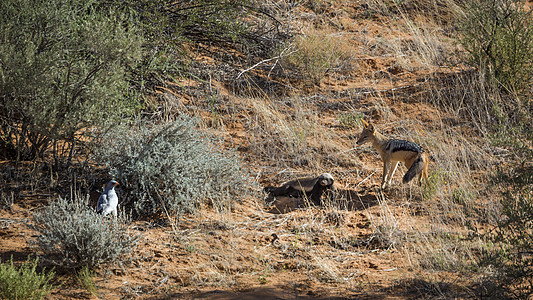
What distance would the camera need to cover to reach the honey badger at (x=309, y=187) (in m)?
6.30

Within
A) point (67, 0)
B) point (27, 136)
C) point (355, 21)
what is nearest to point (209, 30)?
point (67, 0)

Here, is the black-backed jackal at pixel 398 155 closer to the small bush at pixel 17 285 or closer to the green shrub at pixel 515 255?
the green shrub at pixel 515 255

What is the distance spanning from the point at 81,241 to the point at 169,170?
1.41 m

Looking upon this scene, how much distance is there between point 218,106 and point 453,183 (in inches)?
154

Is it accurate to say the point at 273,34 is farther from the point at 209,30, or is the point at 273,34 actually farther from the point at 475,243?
the point at 475,243

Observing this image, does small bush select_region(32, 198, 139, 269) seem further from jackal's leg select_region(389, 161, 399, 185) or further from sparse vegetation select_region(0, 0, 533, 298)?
jackal's leg select_region(389, 161, 399, 185)

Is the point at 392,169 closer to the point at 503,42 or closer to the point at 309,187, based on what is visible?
the point at 309,187

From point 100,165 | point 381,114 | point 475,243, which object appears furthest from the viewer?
point 381,114

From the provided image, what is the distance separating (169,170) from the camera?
586cm

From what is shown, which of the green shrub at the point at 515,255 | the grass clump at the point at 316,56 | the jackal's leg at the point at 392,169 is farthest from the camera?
the grass clump at the point at 316,56

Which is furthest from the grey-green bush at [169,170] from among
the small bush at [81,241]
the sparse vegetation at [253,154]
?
the small bush at [81,241]

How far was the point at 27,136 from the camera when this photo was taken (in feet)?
21.5

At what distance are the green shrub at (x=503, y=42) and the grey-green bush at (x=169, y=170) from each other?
4.90 meters

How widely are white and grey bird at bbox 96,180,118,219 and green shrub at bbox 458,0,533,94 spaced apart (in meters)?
6.16
